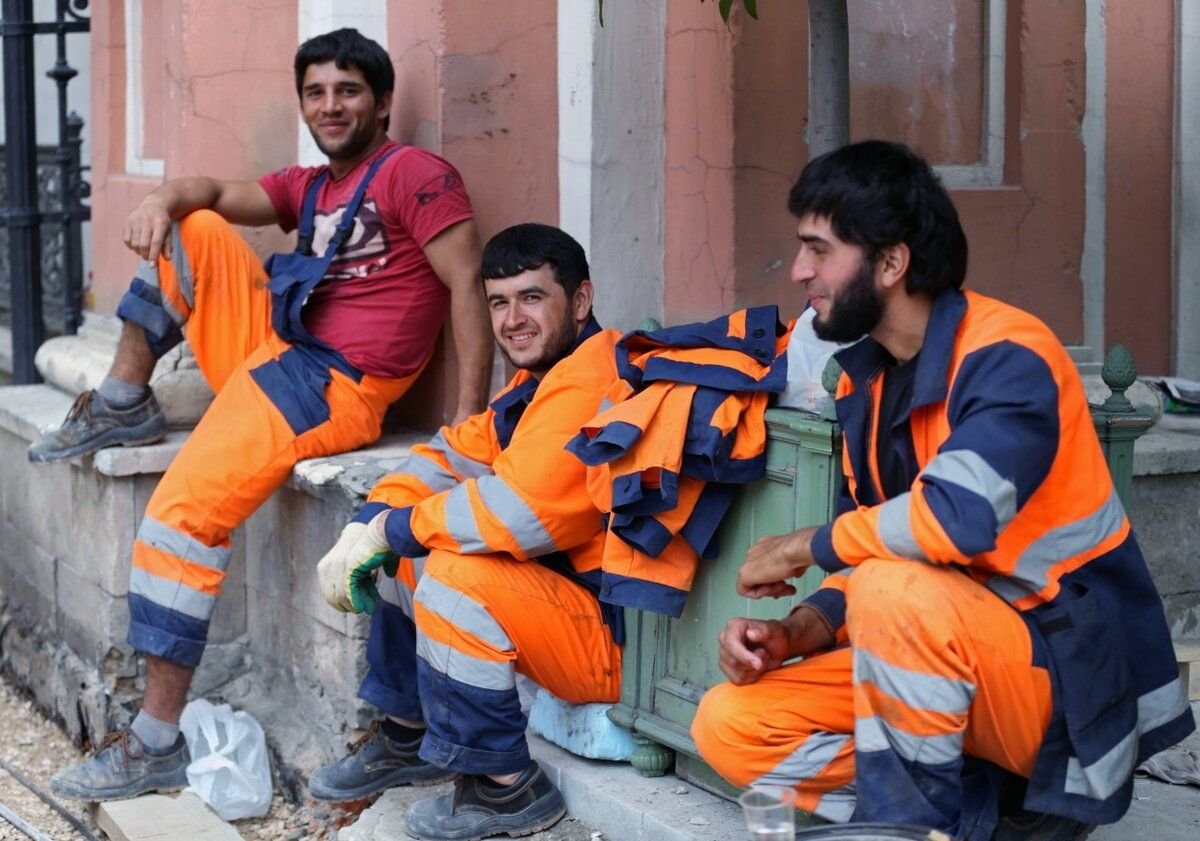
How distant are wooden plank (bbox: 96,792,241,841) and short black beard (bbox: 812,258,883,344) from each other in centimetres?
230

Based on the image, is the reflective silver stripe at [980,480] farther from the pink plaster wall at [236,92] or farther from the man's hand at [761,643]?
the pink plaster wall at [236,92]

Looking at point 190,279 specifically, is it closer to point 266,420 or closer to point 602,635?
point 266,420

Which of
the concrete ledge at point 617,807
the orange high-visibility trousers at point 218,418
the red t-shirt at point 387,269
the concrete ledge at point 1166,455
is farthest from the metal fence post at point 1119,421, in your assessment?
the orange high-visibility trousers at point 218,418

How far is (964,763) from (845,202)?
952mm

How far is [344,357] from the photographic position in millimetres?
4730

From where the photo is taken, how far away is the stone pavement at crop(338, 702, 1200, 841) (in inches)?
131

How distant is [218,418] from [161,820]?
41.4 inches

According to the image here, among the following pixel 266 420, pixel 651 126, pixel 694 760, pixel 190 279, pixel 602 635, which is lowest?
pixel 694 760

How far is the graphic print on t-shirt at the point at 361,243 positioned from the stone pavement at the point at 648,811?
152 centimetres

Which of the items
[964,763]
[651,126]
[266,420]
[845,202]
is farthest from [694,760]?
[651,126]

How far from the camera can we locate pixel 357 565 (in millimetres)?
3729

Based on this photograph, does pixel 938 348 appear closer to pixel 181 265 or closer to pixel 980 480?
pixel 980 480

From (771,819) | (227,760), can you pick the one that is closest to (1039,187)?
(227,760)

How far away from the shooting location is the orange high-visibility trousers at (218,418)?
4.50m
